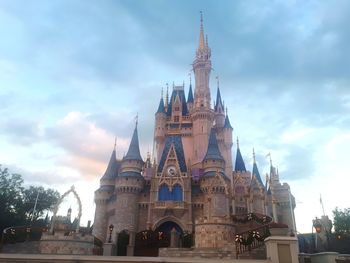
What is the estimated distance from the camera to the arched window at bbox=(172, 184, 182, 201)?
4054 centimetres

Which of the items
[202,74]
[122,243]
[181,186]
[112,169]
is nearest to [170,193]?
[181,186]

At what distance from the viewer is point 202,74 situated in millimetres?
59062

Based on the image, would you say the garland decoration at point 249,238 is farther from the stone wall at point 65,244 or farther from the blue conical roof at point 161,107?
the blue conical roof at point 161,107

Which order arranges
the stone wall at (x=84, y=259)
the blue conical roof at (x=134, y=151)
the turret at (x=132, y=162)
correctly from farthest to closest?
1. the blue conical roof at (x=134, y=151)
2. the turret at (x=132, y=162)
3. the stone wall at (x=84, y=259)

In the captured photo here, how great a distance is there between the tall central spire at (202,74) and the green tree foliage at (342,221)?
26567mm

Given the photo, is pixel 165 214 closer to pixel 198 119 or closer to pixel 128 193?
pixel 128 193

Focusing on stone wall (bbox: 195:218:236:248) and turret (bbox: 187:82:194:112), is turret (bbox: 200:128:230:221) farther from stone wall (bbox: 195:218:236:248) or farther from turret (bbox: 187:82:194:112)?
stone wall (bbox: 195:218:236:248)

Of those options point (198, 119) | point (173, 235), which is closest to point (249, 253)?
point (173, 235)

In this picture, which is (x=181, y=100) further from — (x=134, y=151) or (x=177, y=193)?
(x=177, y=193)

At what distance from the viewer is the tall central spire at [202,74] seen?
54.9 meters

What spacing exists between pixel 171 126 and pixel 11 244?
32.9 meters

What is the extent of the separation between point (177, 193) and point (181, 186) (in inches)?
41.4

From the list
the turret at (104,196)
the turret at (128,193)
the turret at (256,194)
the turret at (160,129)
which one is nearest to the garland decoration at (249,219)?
the turret at (128,193)

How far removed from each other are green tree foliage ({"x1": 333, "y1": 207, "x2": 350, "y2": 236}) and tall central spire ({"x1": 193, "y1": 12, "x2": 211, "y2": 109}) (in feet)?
87.2
